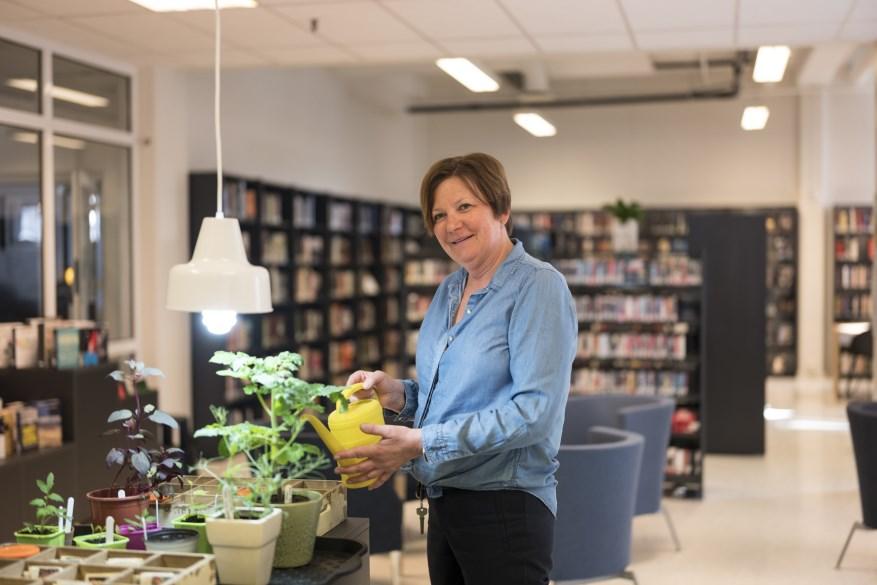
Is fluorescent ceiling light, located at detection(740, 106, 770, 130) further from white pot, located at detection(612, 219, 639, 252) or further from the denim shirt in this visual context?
the denim shirt

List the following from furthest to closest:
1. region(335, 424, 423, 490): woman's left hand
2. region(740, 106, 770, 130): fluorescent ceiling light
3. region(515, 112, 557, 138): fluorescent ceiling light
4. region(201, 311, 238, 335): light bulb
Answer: region(515, 112, 557, 138): fluorescent ceiling light → region(740, 106, 770, 130): fluorescent ceiling light → region(201, 311, 238, 335): light bulb → region(335, 424, 423, 490): woman's left hand

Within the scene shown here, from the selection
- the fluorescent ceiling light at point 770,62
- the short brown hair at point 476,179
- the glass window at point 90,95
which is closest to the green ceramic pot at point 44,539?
the short brown hair at point 476,179

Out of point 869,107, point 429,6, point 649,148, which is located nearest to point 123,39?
point 429,6

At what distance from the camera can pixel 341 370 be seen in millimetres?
11039

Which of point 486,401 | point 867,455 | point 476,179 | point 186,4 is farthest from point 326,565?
point 186,4

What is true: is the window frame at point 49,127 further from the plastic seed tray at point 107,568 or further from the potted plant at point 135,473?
the plastic seed tray at point 107,568

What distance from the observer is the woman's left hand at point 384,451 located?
2.15 meters

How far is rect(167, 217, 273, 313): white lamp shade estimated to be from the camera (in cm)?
252

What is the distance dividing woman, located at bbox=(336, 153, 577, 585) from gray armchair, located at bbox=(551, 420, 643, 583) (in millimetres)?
2183

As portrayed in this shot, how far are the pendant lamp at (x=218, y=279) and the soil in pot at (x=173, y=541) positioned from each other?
602 mm

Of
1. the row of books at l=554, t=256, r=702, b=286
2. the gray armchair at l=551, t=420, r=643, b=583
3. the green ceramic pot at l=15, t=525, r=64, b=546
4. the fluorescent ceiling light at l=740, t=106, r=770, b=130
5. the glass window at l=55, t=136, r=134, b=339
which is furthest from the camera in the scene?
the fluorescent ceiling light at l=740, t=106, r=770, b=130

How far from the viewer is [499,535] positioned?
2297mm

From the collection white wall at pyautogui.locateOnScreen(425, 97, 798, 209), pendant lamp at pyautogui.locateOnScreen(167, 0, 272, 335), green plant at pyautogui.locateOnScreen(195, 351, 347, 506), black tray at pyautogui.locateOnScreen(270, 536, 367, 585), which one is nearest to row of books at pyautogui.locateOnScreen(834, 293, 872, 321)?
white wall at pyautogui.locateOnScreen(425, 97, 798, 209)

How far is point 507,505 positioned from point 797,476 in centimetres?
647
